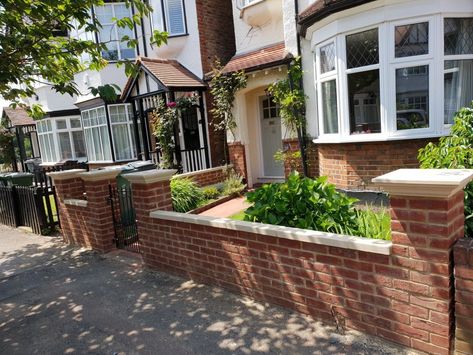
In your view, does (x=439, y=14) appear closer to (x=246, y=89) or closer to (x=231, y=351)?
(x=246, y=89)

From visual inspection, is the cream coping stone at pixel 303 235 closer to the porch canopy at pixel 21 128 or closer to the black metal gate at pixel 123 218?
the black metal gate at pixel 123 218

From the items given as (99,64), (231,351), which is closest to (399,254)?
(231,351)

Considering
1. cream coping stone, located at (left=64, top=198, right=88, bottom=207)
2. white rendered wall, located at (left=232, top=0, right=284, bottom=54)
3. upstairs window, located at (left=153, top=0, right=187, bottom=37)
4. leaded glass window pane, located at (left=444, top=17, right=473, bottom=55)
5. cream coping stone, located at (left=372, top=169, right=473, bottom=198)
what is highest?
upstairs window, located at (left=153, top=0, right=187, bottom=37)

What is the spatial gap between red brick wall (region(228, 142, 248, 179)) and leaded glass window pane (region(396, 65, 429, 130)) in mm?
4403

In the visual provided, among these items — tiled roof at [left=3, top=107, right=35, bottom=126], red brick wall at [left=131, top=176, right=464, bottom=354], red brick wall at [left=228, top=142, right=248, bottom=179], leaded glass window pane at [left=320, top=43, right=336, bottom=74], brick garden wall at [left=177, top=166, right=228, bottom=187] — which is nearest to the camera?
red brick wall at [left=131, top=176, right=464, bottom=354]

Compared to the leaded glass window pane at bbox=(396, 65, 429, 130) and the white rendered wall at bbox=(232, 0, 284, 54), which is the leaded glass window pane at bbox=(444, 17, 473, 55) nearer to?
the leaded glass window pane at bbox=(396, 65, 429, 130)

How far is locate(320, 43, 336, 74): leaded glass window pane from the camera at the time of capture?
683 cm

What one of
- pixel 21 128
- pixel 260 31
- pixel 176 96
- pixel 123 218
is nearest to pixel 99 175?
pixel 123 218

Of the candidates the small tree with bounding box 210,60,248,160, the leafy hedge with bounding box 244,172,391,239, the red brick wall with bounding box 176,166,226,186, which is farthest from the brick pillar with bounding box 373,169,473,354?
the small tree with bounding box 210,60,248,160

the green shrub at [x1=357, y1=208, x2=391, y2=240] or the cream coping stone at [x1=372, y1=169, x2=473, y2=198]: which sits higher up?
the cream coping stone at [x1=372, y1=169, x2=473, y2=198]

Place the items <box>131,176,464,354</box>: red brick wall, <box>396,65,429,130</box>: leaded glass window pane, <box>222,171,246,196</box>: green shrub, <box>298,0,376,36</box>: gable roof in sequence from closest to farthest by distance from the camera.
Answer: <box>131,176,464,354</box>: red brick wall, <box>396,65,429,130</box>: leaded glass window pane, <box>298,0,376,36</box>: gable roof, <box>222,171,246,196</box>: green shrub

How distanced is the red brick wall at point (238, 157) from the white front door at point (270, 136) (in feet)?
2.43

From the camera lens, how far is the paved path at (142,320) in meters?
2.96

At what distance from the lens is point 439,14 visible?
5578 mm
